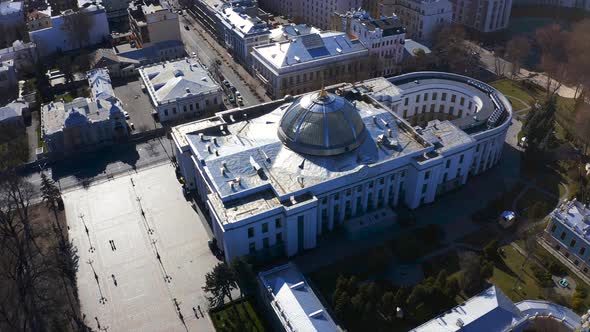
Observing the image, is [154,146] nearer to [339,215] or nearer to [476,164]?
[339,215]

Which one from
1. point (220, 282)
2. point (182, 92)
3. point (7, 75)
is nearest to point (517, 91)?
point (182, 92)

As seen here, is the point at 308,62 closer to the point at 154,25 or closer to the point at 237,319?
the point at 154,25

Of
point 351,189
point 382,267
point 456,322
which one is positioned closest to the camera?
point 456,322

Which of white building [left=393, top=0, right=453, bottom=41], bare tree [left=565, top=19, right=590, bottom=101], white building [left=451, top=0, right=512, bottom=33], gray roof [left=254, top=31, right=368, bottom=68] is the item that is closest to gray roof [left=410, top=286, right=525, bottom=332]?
gray roof [left=254, top=31, right=368, bottom=68]

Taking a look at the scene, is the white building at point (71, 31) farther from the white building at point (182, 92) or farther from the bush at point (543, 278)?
the bush at point (543, 278)

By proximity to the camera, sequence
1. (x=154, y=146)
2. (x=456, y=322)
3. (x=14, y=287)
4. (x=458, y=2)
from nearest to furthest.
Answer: (x=456, y=322) → (x=14, y=287) → (x=154, y=146) → (x=458, y=2)

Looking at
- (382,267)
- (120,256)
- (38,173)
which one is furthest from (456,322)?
(38,173)

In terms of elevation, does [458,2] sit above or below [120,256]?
above

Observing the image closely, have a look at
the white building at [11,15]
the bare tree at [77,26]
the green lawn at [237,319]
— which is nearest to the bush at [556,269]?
the green lawn at [237,319]
